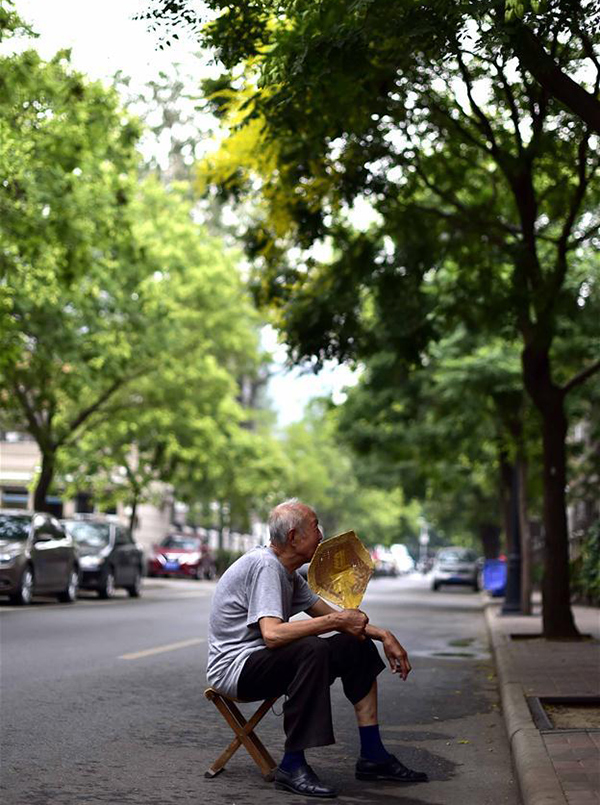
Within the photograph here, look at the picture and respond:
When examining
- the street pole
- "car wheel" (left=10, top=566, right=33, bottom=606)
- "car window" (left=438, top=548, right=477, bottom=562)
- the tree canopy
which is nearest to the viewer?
the tree canopy

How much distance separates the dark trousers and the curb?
90 cm

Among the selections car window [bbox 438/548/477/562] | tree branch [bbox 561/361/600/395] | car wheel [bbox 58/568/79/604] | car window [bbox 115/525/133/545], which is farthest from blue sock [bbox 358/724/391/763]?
car window [bbox 438/548/477/562]

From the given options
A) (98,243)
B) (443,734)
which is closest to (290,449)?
(98,243)

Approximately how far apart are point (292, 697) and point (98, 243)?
47.1 ft

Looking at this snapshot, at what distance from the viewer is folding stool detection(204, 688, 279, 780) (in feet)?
20.7

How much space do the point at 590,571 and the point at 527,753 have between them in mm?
17381

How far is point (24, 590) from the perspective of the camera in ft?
70.3

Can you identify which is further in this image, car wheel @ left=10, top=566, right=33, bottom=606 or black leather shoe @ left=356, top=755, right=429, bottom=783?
car wheel @ left=10, top=566, right=33, bottom=606

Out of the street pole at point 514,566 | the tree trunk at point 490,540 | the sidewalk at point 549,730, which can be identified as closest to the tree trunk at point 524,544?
the street pole at point 514,566

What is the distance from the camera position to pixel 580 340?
75.3 feet

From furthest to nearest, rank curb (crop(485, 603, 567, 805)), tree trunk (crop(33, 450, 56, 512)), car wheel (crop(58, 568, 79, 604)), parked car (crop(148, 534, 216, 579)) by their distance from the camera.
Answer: parked car (crop(148, 534, 216, 579)) < tree trunk (crop(33, 450, 56, 512)) < car wheel (crop(58, 568, 79, 604)) < curb (crop(485, 603, 567, 805))

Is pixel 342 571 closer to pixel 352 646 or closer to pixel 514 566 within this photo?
pixel 352 646

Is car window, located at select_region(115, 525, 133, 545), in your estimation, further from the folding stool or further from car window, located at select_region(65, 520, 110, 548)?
the folding stool

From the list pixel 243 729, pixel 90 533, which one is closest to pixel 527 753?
pixel 243 729
